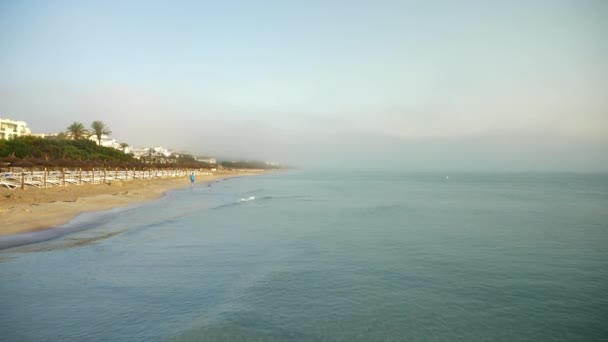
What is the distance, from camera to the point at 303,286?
30.1 ft

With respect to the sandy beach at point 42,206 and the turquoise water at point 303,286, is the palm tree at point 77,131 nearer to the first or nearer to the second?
the sandy beach at point 42,206

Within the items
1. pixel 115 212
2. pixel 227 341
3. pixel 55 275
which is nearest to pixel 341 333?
pixel 227 341

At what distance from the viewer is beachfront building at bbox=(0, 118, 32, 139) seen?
80.6 m

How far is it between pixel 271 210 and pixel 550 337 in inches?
806

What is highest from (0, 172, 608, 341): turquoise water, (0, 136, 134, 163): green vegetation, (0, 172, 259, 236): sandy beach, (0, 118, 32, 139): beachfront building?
(0, 118, 32, 139): beachfront building

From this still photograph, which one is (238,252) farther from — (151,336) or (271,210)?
(271,210)

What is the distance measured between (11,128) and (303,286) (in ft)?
334

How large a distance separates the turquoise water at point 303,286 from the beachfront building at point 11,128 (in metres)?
83.8

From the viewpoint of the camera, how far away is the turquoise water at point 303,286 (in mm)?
6754

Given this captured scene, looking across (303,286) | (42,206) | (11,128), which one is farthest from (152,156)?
(303,286)

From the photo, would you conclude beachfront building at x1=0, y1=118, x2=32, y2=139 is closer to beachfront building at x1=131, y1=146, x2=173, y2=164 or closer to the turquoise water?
beachfront building at x1=131, y1=146, x2=173, y2=164

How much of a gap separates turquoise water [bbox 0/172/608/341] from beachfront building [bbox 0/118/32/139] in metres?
83.8

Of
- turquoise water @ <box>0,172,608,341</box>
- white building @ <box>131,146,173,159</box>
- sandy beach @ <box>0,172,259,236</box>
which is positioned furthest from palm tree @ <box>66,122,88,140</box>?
turquoise water @ <box>0,172,608,341</box>

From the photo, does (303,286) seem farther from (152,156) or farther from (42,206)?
(152,156)
